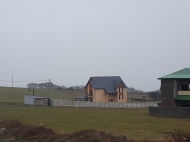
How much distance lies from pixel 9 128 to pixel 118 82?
74.1 m

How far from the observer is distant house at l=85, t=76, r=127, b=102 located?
9962cm

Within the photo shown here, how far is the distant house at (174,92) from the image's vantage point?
58.2 metres

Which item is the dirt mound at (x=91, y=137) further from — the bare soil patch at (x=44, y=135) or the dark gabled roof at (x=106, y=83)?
the dark gabled roof at (x=106, y=83)

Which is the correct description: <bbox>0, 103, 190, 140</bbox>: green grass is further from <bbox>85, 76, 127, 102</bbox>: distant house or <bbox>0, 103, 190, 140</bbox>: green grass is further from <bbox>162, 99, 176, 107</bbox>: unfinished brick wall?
<bbox>85, 76, 127, 102</bbox>: distant house

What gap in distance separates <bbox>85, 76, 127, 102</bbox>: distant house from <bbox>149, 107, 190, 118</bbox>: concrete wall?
1779 inches

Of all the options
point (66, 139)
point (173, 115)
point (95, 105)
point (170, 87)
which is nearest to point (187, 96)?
point (170, 87)

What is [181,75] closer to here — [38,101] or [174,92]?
[174,92]

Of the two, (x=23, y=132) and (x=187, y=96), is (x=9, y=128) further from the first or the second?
(x=187, y=96)

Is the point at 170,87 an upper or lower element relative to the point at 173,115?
upper

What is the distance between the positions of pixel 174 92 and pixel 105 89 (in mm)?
43238

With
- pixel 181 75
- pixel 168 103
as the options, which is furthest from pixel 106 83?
pixel 168 103

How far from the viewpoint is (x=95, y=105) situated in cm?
8844

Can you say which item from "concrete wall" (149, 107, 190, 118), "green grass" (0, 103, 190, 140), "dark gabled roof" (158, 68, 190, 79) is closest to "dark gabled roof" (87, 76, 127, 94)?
"dark gabled roof" (158, 68, 190, 79)

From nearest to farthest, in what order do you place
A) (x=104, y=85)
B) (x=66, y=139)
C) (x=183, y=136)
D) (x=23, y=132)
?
(x=183, y=136) < (x=66, y=139) < (x=23, y=132) < (x=104, y=85)
